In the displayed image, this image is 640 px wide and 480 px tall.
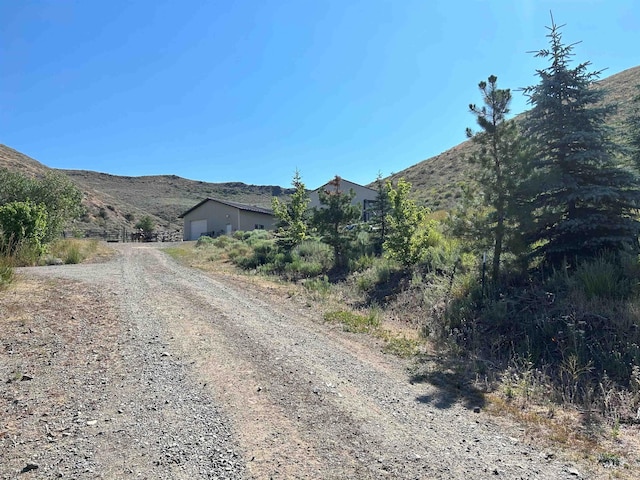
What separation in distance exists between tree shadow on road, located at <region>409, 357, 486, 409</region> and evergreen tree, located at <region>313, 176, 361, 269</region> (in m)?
9.67

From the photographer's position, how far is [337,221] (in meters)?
15.9

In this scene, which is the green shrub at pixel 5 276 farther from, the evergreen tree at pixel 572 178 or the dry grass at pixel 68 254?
the evergreen tree at pixel 572 178

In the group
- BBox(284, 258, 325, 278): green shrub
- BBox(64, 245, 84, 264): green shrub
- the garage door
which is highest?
the garage door

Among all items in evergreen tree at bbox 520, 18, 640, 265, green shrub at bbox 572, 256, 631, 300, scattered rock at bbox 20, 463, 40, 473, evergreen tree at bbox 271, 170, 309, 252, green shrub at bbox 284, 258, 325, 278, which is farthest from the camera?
evergreen tree at bbox 271, 170, 309, 252

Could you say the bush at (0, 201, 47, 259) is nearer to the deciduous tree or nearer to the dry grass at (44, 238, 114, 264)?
the dry grass at (44, 238, 114, 264)

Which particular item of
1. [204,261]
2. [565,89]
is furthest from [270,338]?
[204,261]

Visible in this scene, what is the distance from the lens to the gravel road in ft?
10.1

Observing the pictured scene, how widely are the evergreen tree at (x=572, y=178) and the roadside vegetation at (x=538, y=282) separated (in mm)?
26

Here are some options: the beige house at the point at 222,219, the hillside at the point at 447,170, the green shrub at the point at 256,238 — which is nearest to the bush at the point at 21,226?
the green shrub at the point at 256,238

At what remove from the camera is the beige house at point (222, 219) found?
1665 inches

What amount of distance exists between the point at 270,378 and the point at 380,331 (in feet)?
10.9

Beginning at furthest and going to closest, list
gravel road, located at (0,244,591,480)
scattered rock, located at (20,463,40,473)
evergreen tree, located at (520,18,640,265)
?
1. evergreen tree, located at (520,18,640,265)
2. gravel road, located at (0,244,591,480)
3. scattered rock, located at (20,463,40,473)

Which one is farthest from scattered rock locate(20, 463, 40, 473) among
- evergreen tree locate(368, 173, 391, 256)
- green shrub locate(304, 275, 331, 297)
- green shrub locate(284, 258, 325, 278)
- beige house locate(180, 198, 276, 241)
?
beige house locate(180, 198, 276, 241)

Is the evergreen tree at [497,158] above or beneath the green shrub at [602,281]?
above
